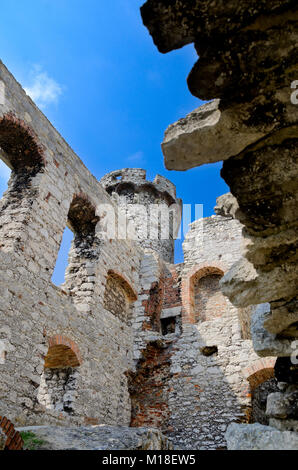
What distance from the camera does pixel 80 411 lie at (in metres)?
6.46

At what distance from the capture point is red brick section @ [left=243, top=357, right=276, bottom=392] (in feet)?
25.2

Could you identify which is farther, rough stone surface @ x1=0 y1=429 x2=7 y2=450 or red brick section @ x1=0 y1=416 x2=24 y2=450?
red brick section @ x1=0 y1=416 x2=24 y2=450

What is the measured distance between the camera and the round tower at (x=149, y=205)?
14.9 m

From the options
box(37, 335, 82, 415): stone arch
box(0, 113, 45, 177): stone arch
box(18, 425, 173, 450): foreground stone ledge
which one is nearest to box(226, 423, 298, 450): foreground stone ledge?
box(18, 425, 173, 450): foreground stone ledge

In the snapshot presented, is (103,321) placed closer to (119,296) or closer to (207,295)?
(119,296)

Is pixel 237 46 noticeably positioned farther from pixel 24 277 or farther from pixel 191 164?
pixel 24 277

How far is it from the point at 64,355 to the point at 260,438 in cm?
522

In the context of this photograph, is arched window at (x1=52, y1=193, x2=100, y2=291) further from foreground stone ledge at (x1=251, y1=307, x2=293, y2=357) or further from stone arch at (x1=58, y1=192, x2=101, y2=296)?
foreground stone ledge at (x1=251, y1=307, x2=293, y2=357)

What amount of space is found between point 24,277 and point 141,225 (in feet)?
29.9

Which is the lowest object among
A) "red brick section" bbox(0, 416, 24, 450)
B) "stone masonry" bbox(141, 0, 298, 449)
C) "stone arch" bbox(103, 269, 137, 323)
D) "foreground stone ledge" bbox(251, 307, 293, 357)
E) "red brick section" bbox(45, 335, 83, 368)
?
"red brick section" bbox(0, 416, 24, 450)

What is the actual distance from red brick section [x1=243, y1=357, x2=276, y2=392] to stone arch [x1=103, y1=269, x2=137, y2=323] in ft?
10.5

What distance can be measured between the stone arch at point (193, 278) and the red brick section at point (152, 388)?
46.2 inches
